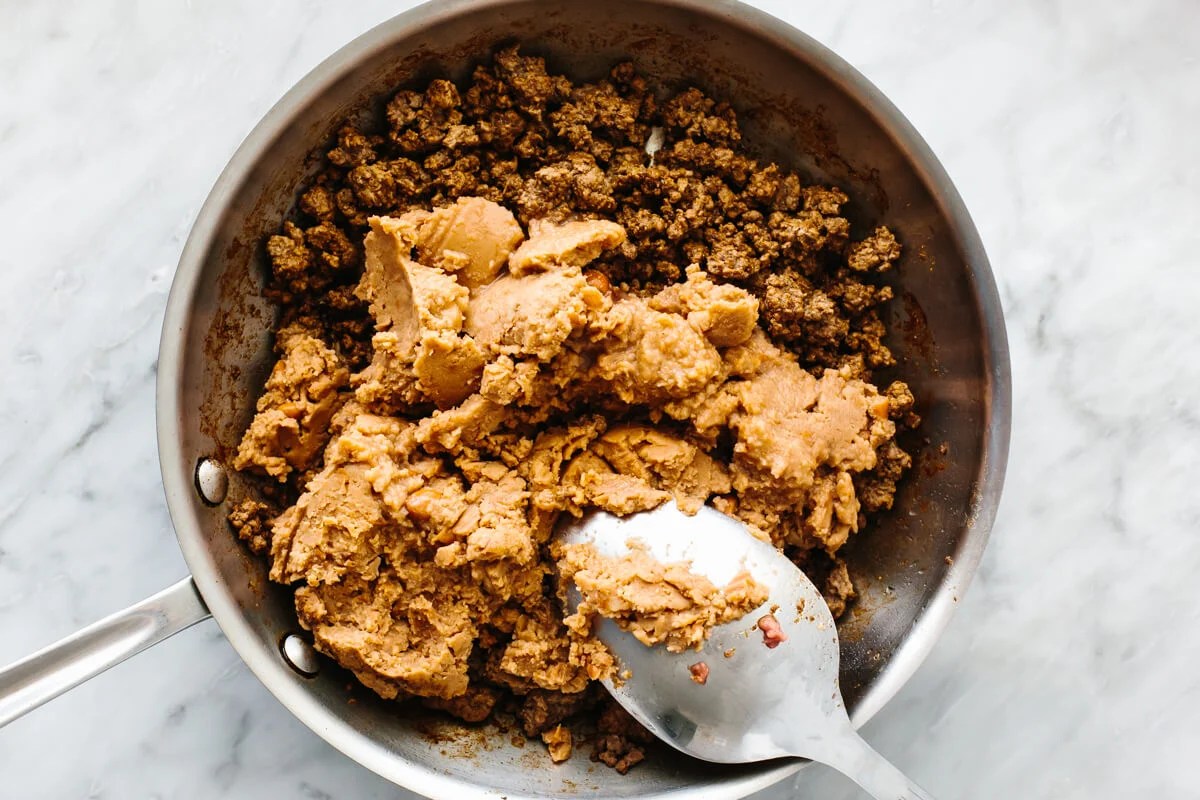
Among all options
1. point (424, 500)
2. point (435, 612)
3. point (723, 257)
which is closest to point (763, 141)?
point (723, 257)

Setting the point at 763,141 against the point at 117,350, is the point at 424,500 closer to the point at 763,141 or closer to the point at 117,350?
the point at 117,350

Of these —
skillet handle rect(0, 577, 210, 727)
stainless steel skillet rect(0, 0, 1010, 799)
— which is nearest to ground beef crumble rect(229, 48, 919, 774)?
stainless steel skillet rect(0, 0, 1010, 799)

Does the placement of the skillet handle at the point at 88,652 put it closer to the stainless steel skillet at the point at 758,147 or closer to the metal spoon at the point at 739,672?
the stainless steel skillet at the point at 758,147

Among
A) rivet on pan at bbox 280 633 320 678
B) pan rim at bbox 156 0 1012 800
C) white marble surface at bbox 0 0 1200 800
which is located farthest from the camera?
white marble surface at bbox 0 0 1200 800

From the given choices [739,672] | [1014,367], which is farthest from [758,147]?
[739,672]

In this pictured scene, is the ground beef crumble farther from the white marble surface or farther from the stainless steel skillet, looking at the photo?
the white marble surface

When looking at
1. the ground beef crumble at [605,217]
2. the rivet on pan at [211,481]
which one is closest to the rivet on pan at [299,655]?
the ground beef crumble at [605,217]
